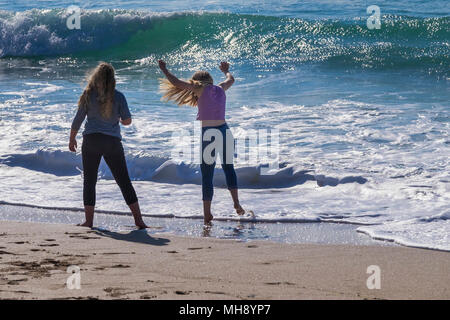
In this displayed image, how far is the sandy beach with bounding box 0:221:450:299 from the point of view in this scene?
4.54 meters

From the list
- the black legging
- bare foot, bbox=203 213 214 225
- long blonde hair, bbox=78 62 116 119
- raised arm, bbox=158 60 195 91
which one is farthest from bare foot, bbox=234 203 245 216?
long blonde hair, bbox=78 62 116 119

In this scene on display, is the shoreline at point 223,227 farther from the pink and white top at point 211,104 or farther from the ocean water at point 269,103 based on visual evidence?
the pink and white top at point 211,104

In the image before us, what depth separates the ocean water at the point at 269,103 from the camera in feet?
26.8

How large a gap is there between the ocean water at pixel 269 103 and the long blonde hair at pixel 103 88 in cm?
102

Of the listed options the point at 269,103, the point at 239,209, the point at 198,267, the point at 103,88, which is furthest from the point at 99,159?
the point at 269,103

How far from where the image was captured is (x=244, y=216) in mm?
7578

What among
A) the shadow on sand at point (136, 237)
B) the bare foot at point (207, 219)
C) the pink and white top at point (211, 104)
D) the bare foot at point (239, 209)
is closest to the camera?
the shadow on sand at point (136, 237)

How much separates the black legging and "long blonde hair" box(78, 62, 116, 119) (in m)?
0.26

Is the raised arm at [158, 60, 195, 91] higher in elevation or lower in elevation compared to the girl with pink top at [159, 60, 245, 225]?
higher

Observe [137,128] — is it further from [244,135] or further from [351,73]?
[351,73]

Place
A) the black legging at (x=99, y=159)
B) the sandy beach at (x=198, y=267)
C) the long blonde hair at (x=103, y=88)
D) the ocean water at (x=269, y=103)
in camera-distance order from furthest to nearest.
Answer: the ocean water at (x=269, y=103) < the black legging at (x=99, y=159) < the long blonde hair at (x=103, y=88) < the sandy beach at (x=198, y=267)

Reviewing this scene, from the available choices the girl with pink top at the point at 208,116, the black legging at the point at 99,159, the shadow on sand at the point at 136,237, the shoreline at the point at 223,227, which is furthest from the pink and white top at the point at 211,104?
the shadow on sand at the point at 136,237

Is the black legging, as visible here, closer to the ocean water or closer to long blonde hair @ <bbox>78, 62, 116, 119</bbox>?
long blonde hair @ <bbox>78, 62, 116, 119</bbox>

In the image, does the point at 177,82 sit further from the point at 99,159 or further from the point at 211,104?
the point at 99,159
